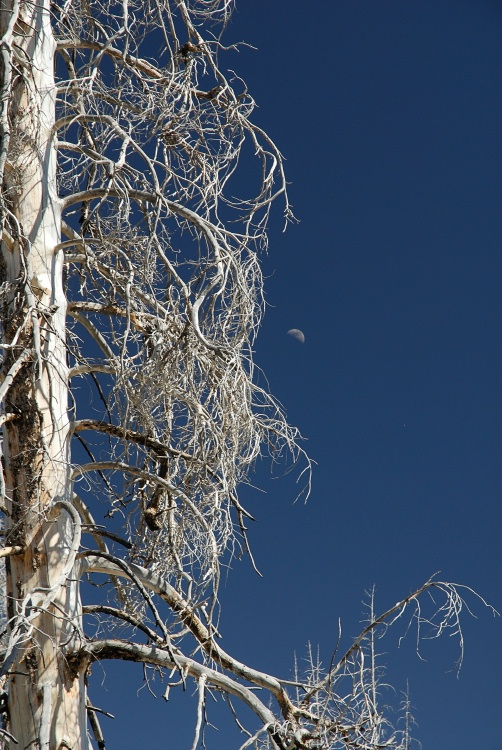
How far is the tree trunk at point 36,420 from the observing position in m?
4.75

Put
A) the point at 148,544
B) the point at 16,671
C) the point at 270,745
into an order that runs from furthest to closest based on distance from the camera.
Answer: the point at 148,544 → the point at 270,745 → the point at 16,671

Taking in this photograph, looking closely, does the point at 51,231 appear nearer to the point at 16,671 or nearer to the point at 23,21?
the point at 23,21

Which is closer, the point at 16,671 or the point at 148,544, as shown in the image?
the point at 16,671

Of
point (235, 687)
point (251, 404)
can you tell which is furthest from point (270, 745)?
point (251, 404)

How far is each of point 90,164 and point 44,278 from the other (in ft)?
2.61

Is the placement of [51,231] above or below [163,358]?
above

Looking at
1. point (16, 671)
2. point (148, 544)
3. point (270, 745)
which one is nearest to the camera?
point (16, 671)

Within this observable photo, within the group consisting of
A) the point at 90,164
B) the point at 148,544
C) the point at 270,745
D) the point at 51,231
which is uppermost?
the point at 90,164

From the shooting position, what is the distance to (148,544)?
549cm

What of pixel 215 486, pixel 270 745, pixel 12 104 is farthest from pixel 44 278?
pixel 270 745

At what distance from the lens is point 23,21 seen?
18.4 ft

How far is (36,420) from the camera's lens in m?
5.10

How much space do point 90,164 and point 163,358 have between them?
52.5 inches

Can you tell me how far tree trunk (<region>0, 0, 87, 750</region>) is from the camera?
187 inches
